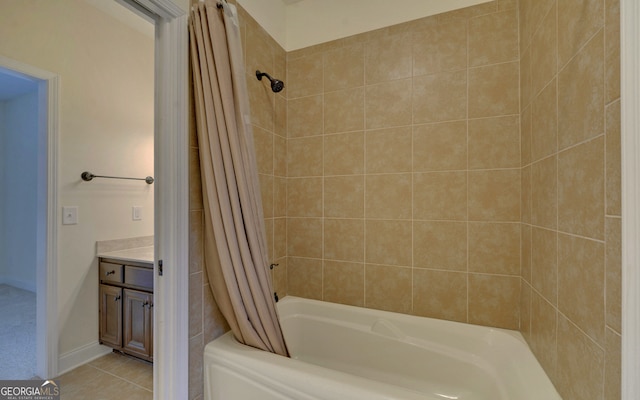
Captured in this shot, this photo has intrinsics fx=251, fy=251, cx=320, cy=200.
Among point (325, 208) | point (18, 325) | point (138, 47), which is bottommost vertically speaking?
point (18, 325)

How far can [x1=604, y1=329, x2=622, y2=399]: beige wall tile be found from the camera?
0.57m

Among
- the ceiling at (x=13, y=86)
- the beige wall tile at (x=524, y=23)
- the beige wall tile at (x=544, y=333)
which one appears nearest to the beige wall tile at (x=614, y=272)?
the beige wall tile at (x=544, y=333)

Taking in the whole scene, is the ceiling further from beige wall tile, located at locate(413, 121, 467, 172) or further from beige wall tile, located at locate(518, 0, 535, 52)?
beige wall tile, located at locate(518, 0, 535, 52)

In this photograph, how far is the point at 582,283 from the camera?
0.75 metres

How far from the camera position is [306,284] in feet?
5.99

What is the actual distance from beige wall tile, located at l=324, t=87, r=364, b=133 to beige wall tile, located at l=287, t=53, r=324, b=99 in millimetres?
126

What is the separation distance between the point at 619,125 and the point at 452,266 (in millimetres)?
1036

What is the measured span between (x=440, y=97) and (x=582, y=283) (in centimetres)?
112

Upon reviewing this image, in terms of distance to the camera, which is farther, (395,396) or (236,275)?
(236,275)

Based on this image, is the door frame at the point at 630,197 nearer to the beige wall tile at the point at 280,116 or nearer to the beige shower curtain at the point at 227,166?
the beige shower curtain at the point at 227,166

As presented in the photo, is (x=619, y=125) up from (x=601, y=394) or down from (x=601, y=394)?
up

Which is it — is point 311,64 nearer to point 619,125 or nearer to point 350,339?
point 619,125

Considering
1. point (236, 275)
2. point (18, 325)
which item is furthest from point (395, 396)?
point (18, 325)

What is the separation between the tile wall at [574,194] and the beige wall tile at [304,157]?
1175mm
